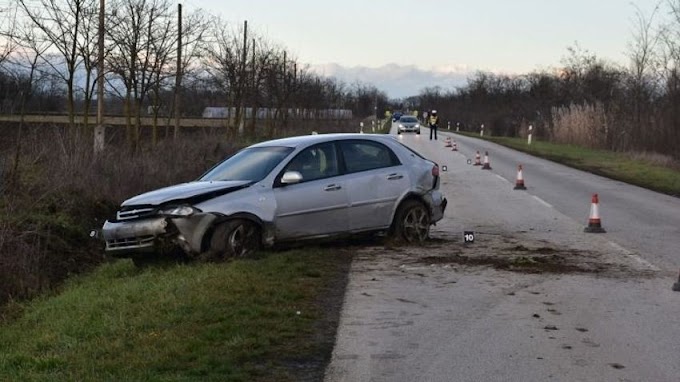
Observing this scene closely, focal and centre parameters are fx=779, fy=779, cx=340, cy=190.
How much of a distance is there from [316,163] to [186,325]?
4.35m

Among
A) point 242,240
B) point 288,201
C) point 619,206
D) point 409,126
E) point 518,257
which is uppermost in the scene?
point 409,126

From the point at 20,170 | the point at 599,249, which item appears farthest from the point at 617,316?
the point at 20,170

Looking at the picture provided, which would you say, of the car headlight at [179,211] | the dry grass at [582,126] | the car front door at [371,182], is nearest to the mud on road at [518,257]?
the car front door at [371,182]

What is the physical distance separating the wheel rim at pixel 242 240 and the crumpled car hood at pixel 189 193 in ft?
1.62

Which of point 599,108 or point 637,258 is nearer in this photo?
point 637,258

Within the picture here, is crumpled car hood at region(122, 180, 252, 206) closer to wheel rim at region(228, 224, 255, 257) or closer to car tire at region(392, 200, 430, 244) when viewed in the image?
wheel rim at region(228, 224, 255, 257)

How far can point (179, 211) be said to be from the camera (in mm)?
9133

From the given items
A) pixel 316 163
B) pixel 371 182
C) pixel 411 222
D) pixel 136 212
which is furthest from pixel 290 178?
pixel 411 222

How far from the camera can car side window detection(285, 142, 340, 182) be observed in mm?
10242

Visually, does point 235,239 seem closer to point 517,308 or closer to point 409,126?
point 517,308

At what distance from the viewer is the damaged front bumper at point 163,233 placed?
911cm

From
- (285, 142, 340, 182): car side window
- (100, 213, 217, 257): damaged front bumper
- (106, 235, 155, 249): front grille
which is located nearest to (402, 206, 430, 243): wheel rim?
(285, 142, 340, 182): car side window

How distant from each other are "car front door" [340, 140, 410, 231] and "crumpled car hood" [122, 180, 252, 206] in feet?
5.18

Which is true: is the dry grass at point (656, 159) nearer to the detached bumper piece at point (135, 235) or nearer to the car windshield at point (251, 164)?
the car windshield at point (251, 164)
